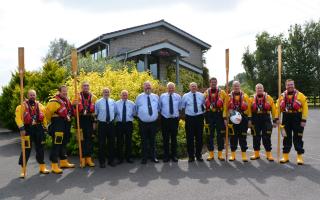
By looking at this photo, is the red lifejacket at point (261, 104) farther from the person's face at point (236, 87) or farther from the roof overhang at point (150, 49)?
the roof overhang at point (150, 49)

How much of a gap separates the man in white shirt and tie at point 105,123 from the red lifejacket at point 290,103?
4155mm

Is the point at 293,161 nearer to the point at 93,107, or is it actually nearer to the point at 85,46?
the point at 93,107

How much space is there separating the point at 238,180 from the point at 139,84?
18.4ft

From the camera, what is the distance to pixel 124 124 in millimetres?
9430

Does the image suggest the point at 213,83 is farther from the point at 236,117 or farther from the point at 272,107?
the point at 272,107

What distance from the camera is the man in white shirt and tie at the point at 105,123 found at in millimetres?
9133

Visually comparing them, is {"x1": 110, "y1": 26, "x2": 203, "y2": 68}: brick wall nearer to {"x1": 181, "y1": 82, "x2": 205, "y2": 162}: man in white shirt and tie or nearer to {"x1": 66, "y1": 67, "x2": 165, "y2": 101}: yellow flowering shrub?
{"x1": 66, "y1": 67, "x2": 165, "y2": 101}: yellow flowering shrub

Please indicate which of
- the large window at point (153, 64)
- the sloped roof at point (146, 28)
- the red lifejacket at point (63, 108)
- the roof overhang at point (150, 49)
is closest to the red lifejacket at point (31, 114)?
the red lifejacket at point (63, 108)

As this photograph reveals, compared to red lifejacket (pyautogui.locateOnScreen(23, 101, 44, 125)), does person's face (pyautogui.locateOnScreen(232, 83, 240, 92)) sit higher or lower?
higher

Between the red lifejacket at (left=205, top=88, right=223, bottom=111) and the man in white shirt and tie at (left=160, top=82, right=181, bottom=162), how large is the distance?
29.5 inches

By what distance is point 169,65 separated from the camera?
26.3m

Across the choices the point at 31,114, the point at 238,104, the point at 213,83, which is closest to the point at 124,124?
the point at 31,114

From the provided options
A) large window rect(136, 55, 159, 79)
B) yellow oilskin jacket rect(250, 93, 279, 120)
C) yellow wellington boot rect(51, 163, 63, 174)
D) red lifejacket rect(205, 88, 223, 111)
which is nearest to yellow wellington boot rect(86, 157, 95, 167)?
yellow wellington boot rect(51, 163, 63, 174)

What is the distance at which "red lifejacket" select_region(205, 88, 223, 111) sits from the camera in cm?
930
